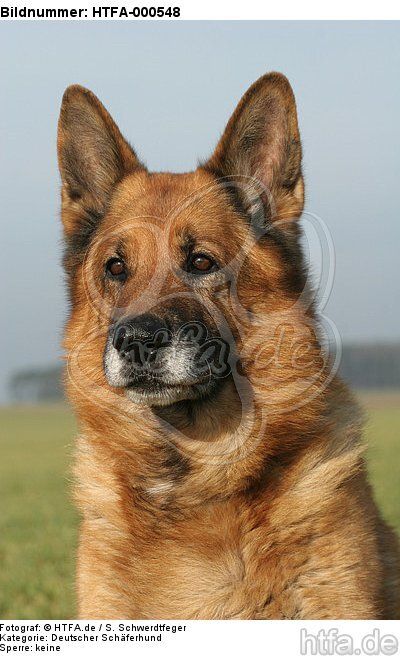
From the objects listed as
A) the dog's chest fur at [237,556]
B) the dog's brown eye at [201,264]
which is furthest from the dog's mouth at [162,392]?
the dog's brown eye at [201,264]

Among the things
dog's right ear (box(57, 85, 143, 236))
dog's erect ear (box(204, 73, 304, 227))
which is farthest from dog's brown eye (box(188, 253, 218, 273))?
dog's right ear (box(57, 85, 143, 236))

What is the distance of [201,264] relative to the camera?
522 centimetres

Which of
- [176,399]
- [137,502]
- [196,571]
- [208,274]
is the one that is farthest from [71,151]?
[196,571]

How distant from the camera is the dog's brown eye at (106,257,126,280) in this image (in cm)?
529

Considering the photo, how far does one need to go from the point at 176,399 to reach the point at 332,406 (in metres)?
0.96

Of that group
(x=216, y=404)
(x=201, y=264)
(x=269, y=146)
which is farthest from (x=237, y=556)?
(x=269, y=146)

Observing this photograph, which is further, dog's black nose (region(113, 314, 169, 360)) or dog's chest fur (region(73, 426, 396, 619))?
dog's black nose (region(113, 314, 169, 360))

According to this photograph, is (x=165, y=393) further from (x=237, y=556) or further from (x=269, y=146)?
(x=269, y=146)

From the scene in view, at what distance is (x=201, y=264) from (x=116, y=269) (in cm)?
53

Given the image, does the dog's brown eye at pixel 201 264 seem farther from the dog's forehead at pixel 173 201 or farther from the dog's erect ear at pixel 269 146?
the dog's erect ear at pixel 269 146

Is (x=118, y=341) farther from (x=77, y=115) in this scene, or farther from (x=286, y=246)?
(x=77, y=115)

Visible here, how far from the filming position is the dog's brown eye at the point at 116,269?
5285 millimetres

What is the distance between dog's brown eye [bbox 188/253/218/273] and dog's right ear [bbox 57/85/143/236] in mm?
898

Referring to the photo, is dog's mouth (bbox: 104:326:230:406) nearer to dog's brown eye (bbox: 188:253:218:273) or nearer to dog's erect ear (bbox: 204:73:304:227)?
dog's brown eye (bbox: 188:253:218:273)
